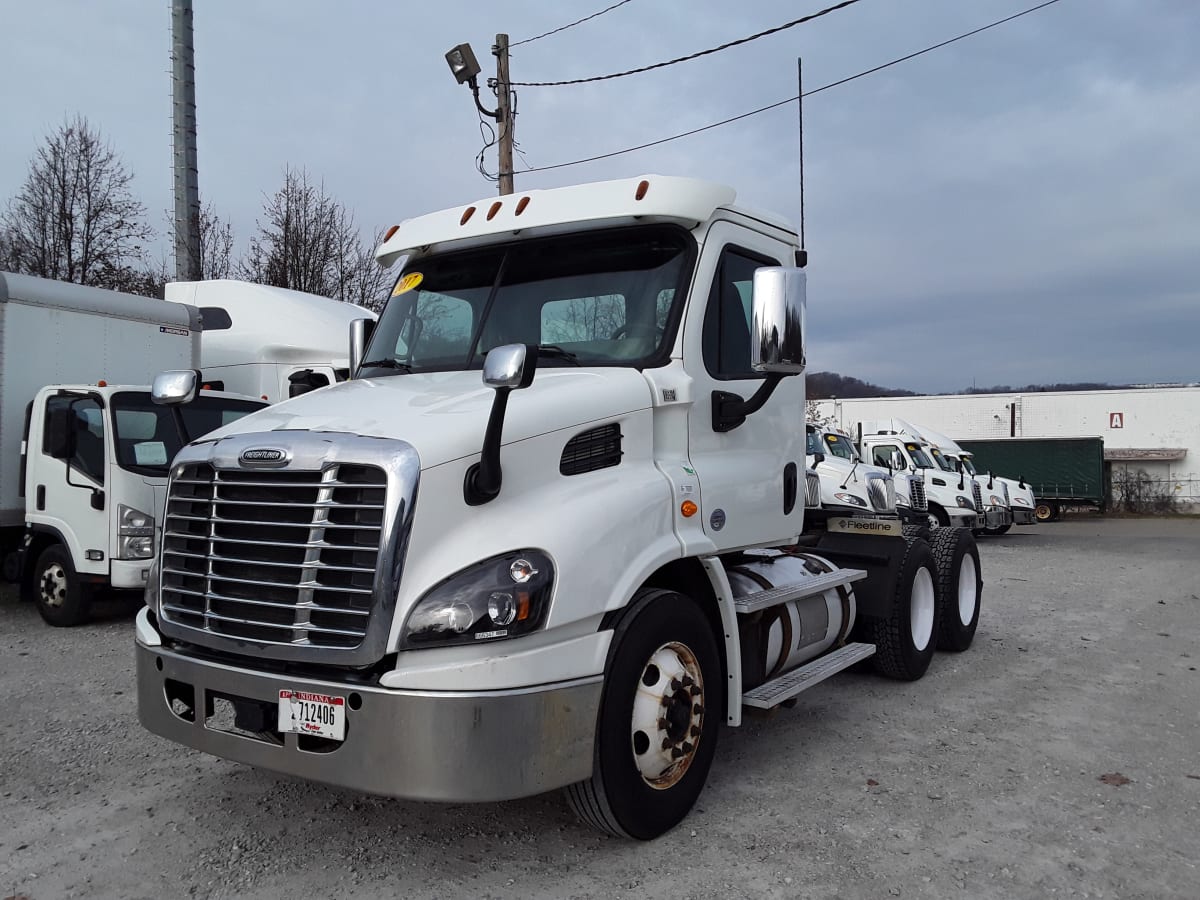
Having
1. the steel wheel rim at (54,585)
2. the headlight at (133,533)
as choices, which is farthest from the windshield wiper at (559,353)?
the steel wheel rim at (54,585)

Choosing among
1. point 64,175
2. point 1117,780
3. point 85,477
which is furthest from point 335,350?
point 64,175

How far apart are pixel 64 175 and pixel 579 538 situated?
2256cm

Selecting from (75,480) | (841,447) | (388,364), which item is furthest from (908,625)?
(841,447)

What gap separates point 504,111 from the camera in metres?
15.4

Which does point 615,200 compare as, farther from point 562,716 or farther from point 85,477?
point 85,477

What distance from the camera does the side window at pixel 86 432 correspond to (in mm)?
8594

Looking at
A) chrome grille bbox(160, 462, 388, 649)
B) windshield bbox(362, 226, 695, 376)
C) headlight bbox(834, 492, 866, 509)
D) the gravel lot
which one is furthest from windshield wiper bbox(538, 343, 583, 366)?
headlight bbox(834, 492, 866, 509)

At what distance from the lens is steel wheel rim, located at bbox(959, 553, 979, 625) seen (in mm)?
7746

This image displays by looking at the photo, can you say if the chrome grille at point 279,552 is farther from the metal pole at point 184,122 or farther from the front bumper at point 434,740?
the metal pole at point 184,122

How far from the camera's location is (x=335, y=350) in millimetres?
12078

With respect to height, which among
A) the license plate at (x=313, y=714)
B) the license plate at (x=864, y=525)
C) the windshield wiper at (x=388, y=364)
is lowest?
the license plate at (x=313, y=714)

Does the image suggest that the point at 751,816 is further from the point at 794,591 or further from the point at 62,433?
the point at 62,433

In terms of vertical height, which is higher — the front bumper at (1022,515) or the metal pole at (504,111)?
the metal pole at (504,111)

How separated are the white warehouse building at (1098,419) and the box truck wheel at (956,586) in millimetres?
34250
